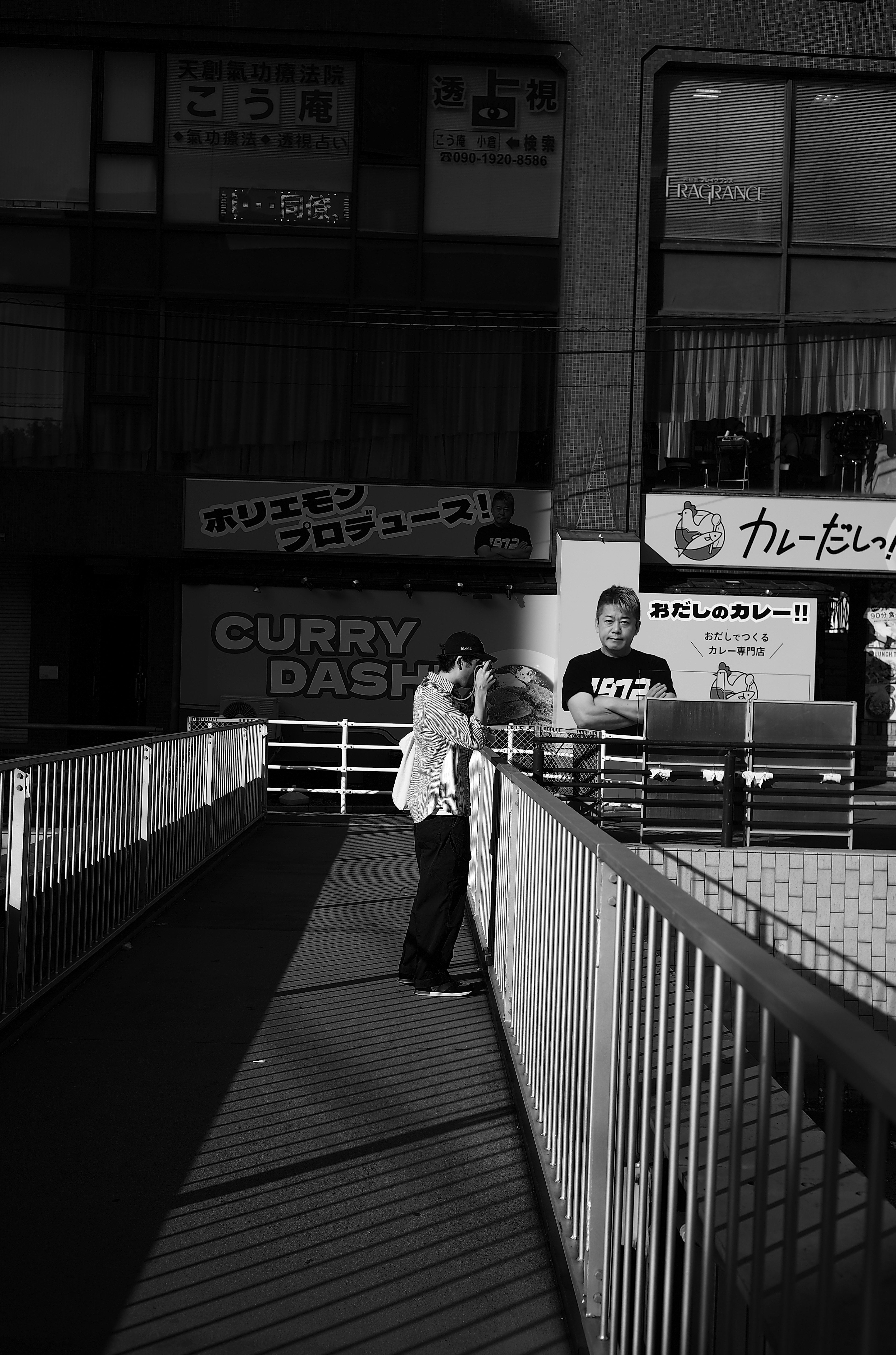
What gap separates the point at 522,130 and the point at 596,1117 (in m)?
20.2

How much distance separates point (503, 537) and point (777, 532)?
4640 millimetres

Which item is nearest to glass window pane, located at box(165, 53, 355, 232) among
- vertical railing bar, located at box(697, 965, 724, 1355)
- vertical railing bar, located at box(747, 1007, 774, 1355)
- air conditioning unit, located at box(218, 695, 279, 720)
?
air conditioning unit, located at box(218, 695, 279, 720)

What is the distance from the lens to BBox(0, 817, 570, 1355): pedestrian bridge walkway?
3395mm

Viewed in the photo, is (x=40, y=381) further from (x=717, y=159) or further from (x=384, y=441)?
(x=717, y=159)

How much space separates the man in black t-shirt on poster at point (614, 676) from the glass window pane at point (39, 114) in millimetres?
11386

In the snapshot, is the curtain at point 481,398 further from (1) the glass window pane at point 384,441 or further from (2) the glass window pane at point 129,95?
(2) the glass window pane at point 129,95

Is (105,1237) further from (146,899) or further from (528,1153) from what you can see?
(146,899)

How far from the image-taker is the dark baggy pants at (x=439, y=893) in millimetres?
6938

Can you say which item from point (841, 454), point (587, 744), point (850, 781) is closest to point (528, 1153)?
point (850, 781)

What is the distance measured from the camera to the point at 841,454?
2144cm

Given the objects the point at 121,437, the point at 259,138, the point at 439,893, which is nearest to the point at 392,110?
the point at 259,138

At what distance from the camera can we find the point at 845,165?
21.1 meters

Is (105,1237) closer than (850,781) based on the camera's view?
Yes

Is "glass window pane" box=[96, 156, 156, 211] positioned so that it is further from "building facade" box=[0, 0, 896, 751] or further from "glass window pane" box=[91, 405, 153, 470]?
"glass window pane" box=[91, 405, 153, 470]
